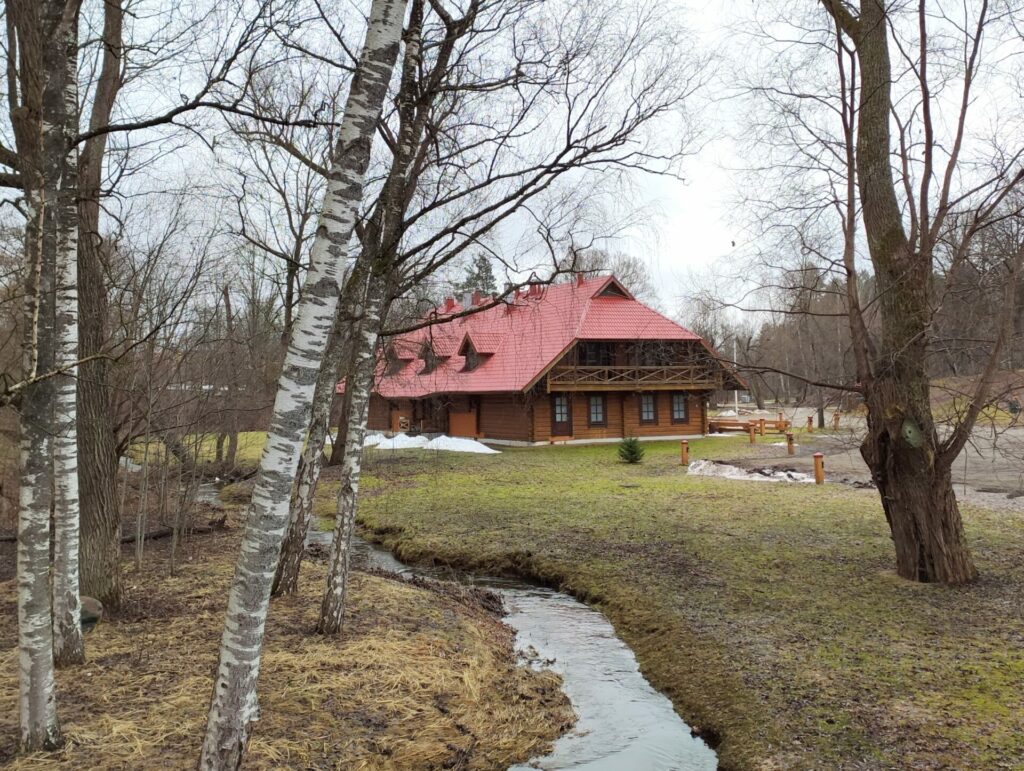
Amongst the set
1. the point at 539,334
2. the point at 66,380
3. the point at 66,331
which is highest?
the point at 539,334

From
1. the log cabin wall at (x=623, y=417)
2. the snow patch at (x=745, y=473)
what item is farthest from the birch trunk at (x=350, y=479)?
the log cabin wall at (x=623, y=417)

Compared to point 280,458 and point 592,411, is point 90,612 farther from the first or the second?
point 592,411

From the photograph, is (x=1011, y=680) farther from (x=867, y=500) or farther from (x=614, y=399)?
(x=614, y=399)

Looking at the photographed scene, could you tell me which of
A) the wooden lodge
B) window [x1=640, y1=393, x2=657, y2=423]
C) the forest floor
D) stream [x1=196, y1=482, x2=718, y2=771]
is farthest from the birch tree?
window [x1=640, y1=393, x2=657, y2=423]

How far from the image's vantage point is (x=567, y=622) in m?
7.73

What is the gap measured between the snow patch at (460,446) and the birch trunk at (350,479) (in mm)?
18556

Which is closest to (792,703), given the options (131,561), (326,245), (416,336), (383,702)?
(383,702)

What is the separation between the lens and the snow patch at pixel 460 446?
25500 mm

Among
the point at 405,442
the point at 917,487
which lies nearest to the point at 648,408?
the point at 405,442

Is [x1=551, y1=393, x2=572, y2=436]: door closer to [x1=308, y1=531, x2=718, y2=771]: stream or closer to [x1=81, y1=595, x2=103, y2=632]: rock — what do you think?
[x1=308, y1=531, x2=718, y2=771]: stream

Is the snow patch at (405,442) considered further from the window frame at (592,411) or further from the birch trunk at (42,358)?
the birch trunk at (42,358)

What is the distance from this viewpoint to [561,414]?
90.5ft

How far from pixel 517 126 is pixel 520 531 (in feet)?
22.2

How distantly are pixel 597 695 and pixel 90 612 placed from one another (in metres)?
4.26
